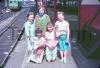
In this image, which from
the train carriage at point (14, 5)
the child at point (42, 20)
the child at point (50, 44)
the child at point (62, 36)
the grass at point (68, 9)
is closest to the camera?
the child at point (50, 44)

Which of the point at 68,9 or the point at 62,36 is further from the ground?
the point at 68,9

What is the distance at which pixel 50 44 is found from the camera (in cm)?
1093

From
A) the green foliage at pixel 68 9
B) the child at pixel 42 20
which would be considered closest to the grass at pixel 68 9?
the green foliage at pixel 68 9

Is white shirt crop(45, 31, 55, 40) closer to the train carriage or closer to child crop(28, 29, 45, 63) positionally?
child crop(28, 29, 45, 63)

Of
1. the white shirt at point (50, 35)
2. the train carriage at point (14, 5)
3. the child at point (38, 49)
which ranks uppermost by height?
the white shirt at point (50, 35)

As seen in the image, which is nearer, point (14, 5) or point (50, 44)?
point (50, 44)

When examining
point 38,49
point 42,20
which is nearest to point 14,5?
point 42,20

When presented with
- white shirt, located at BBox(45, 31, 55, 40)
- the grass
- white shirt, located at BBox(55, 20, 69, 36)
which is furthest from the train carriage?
white shirt, located at BBox(45, 31, 55, 40)

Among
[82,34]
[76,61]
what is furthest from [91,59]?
[82,34]

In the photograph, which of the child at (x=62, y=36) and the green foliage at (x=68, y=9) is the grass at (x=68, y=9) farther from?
the child at (x=62, y=36)

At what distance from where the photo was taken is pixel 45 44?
11000 mm

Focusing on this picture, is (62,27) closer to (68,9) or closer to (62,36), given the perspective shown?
(62,36)

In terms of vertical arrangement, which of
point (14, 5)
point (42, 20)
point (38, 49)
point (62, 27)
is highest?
point (42, 20)

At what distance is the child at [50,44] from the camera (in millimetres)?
10815
